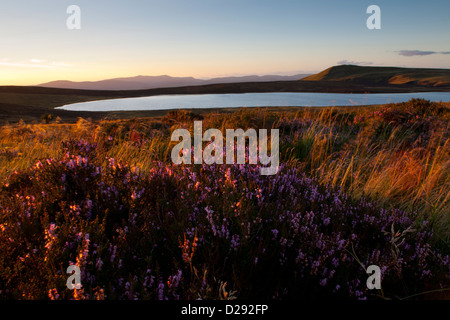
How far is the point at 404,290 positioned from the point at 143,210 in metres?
2.04

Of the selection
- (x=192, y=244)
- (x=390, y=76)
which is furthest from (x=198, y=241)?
(x=390, y=76)

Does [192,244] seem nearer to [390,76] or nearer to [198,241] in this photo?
[198,241]

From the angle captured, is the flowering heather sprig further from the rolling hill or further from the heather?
the rolling hill

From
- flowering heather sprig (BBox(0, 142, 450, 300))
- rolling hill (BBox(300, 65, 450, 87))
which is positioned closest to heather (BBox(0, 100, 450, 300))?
flowering heather sprig (BBox(0, 142, 450, 300))

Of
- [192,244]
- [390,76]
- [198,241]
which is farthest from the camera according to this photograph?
[390,76]

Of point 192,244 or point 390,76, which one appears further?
point 390,76

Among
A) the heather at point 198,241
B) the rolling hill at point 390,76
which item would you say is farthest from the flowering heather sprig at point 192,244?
the rolling hill at point 390,76

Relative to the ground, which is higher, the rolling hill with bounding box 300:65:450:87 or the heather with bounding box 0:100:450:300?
the rolling hill with bounding box 300:65:450:87

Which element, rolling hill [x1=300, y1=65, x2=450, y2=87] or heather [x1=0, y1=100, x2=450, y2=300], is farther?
rolling hill [x1=300, y1=65, x2=450, y2=87]

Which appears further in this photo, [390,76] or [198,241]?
[390,76]

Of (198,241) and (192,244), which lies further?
(198,241)

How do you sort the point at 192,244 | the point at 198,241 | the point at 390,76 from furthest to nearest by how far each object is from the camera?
the point at 390,76 < the point at 198,241 < the point at 192,244

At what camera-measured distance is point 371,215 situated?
2.76 m
